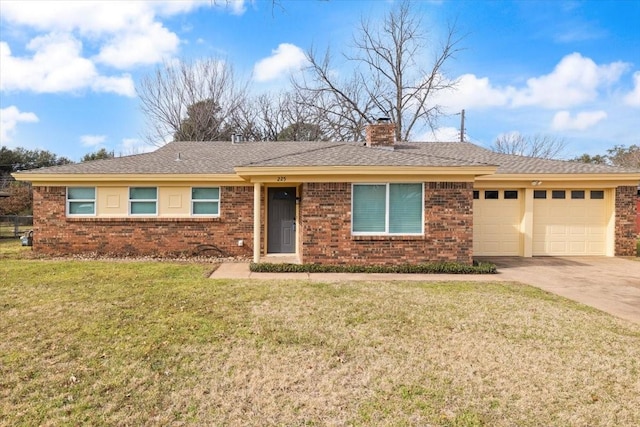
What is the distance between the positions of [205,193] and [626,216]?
13.6 m

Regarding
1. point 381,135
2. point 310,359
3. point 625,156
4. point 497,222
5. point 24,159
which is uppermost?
point 625,156

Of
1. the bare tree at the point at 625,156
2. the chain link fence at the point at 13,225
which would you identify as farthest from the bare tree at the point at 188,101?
the bare tree at the point at 625,156

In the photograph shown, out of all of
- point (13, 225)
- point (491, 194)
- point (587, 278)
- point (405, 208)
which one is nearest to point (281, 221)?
point (405, 208)

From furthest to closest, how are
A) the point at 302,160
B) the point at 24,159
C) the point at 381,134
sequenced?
the point at 24,159 → the point at 381,134 → the point at 302,160

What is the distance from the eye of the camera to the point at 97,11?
6.02 metres

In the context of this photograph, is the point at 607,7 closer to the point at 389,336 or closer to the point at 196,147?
the point at 389,336

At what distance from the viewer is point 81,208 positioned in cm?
1125

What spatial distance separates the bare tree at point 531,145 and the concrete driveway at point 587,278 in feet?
81.3

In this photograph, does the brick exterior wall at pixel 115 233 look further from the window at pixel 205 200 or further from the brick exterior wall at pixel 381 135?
the brick exterior wall at pixel 381 135

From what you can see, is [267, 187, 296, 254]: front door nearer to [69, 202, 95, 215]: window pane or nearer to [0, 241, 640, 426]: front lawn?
[0, 241, 640, 426]: front lawn

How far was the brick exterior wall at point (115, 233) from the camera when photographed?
1110 centimetres

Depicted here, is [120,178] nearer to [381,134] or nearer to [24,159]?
[381,134]

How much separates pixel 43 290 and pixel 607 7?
638 inches

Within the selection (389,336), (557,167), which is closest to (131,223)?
(389,336)
